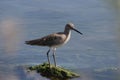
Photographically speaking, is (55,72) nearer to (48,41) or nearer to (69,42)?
(48,41)

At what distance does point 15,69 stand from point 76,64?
43.7 inches

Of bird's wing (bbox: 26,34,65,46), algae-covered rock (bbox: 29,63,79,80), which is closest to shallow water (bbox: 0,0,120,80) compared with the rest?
algae-covered rock (bbox: 29,63,79,80)

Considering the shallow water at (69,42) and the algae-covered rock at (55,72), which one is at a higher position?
the shallow water at (69,42)

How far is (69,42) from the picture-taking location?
9.06 m

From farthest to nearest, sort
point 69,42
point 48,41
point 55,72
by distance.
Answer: point 69,42 < point 48,41 < point 55,72

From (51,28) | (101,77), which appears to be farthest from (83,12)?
(101,77)

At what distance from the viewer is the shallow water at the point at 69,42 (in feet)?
25.0

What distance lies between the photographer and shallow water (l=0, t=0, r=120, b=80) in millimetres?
7617

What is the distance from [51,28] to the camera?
9.39 meters

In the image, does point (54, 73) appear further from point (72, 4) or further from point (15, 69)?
point (72, 4)

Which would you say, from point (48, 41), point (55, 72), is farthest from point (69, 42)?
point (55, 72)

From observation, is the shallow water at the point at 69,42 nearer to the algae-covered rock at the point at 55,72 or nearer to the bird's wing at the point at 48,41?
the algae-covered rock at the point at 55,72

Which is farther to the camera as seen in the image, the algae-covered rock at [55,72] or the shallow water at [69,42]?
the shallow water at [69,42]

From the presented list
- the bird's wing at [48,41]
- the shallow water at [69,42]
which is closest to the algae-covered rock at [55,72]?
the shallow water at [69,42]
